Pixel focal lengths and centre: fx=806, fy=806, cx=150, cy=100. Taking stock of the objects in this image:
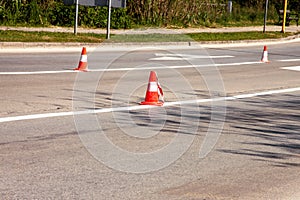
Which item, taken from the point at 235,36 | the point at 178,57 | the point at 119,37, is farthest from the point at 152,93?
the point at 235,36

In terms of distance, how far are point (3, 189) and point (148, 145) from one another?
263 cm

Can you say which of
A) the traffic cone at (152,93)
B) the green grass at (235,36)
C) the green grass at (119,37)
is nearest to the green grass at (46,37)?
the green grass at (119,37)

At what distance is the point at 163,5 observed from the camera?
1405 inches

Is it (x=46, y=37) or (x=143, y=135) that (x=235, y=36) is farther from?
(x=143, y=135)

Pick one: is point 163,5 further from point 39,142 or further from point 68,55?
point 39,142

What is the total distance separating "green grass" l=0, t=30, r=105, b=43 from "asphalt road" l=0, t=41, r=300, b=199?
5.59 m

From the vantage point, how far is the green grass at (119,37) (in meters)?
24.5

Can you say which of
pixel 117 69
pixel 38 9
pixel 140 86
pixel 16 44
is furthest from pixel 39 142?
pixel 38 9

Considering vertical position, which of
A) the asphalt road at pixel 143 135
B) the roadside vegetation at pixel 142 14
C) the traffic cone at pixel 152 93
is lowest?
the asphalt road at pixel 143 135

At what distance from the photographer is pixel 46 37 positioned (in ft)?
83.0

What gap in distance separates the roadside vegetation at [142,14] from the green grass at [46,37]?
3.52m

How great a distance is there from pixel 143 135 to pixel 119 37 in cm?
1886

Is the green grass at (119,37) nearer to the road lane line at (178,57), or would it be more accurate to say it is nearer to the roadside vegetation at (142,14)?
the roadside vegetation at (142,14)

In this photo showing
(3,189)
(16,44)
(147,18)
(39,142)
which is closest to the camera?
(3,189)
